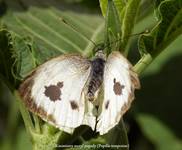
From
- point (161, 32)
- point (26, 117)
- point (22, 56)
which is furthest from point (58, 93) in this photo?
point (161, 32)

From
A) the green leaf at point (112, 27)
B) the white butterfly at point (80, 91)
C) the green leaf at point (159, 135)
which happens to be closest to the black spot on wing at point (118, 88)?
the white butterfly at point (80, 91)

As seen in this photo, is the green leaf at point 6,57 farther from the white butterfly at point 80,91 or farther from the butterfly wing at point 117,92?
the butterfly wing at point 117,92

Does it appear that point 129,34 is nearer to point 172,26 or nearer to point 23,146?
point 172,26

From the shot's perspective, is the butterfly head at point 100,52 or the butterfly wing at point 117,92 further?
the butterfly head at point 100,52

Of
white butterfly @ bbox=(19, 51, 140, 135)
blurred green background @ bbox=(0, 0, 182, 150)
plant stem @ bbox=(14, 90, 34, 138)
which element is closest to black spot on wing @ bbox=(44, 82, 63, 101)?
white butterfly @ bbox=(19, 51, 140, 135)

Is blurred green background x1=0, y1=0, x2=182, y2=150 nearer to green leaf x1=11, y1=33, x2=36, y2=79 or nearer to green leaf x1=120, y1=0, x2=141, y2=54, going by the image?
green leaf x1=11, y1=33, x2=36, y2=79

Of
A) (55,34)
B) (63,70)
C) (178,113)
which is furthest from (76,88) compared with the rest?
(178,113)

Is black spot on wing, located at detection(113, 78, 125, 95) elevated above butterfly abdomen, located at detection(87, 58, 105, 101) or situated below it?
above

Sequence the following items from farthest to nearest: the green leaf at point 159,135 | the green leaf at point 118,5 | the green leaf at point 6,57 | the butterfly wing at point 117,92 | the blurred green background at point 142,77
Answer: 1. the green leaf at point 159,135
2. the blurred green background at point 142,77
3. the green leaf at point 6,57
4. the green leaf at point 118,5
5. the butterfly wing at point 117,92
